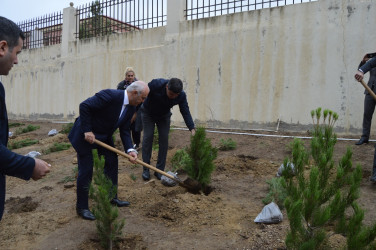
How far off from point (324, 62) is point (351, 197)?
19.0ft

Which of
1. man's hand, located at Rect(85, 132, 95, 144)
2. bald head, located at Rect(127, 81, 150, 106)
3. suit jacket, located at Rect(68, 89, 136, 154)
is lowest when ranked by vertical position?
man's hand, located at Rect(85, 132, 95, 144)

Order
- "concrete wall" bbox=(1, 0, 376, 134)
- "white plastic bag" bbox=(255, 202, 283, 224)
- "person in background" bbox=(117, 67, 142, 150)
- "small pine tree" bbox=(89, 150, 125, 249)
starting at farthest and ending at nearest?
"concrete wall" bbox=(1, 0, 376, 134)
"person in background" bbox=(117, 67, 142, 150)
"white plastic bag" bbox=(255, 202, 283, 224)
"small pine tree" bbox=(89, 150, 125, 249)

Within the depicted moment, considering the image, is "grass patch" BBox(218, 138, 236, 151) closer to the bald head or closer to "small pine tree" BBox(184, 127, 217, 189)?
"small pine tree" BBox(184, 127, 217, 189)

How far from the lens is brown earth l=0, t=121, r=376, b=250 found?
365cm

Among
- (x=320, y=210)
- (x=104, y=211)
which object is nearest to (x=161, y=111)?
(x=104, y=211)

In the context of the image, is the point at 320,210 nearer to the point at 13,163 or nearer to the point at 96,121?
the point at 13,163

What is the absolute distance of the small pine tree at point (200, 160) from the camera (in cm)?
498

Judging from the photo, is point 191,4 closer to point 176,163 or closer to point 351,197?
point 176,163

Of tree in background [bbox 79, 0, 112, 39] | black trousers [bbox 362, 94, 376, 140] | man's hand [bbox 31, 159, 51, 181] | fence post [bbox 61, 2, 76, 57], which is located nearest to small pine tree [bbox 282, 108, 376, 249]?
man's hand [bbox 31, 159, 51, 181]

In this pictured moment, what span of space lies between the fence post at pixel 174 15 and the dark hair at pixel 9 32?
8.29 metres

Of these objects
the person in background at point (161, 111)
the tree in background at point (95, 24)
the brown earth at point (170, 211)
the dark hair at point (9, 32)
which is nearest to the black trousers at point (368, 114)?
the brown earth at point (170, 211)

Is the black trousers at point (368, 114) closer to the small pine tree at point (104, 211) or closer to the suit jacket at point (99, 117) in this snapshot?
the suit jacket at point (99, 117)

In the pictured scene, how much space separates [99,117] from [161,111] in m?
1.42

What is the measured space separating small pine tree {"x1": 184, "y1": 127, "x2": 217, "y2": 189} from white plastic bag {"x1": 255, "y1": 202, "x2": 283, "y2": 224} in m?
1.27
